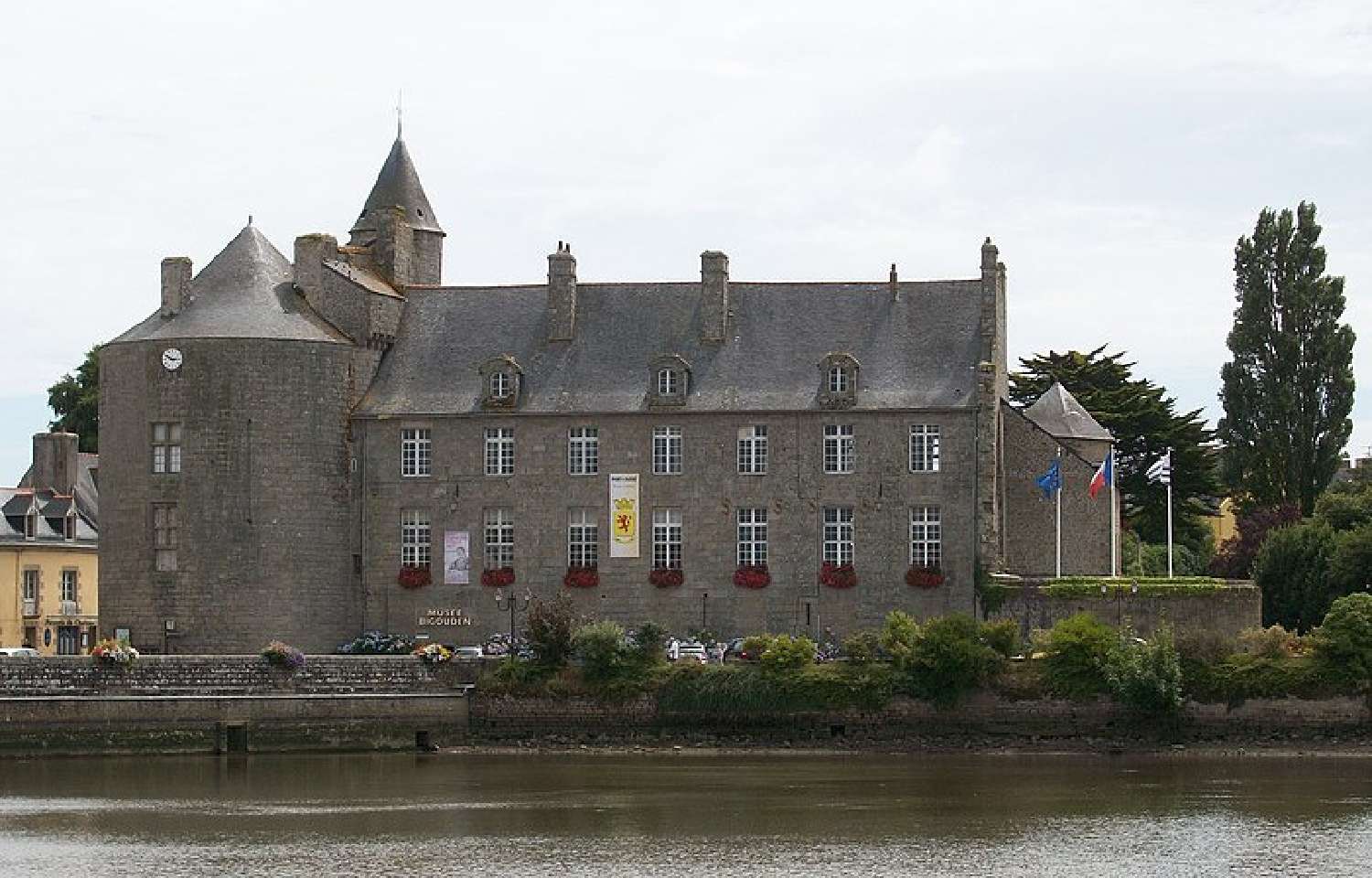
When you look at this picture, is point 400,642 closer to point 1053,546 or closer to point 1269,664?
point 1053,546

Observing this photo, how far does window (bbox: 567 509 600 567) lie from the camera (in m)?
62.0

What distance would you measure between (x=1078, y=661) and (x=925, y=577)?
738cm

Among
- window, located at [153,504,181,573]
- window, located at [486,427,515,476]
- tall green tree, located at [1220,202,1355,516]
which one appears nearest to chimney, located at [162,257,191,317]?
window, located at [153,504,181,573]

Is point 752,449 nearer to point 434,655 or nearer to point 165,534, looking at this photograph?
point 434,655

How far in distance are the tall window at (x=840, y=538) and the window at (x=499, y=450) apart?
7.83 meters

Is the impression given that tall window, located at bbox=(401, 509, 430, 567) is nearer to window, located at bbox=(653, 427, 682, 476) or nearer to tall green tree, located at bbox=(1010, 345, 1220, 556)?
window, located at bbox=(653, 427, 682, 476)

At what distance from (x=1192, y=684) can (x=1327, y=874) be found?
1845cm

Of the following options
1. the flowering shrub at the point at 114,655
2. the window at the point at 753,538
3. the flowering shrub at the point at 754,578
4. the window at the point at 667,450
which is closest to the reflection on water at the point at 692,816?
the flowering shrub at the point at 114,655

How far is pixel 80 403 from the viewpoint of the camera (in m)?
84.3

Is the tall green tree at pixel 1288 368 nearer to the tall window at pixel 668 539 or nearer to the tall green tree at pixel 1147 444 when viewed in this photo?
the tall green tree at pixel 1147 444

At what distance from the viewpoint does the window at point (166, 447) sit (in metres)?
61.9

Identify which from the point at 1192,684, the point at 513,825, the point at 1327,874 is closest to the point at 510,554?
the point at 1192,684

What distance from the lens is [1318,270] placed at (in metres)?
71.1

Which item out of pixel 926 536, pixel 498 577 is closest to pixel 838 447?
pixel 926 536
